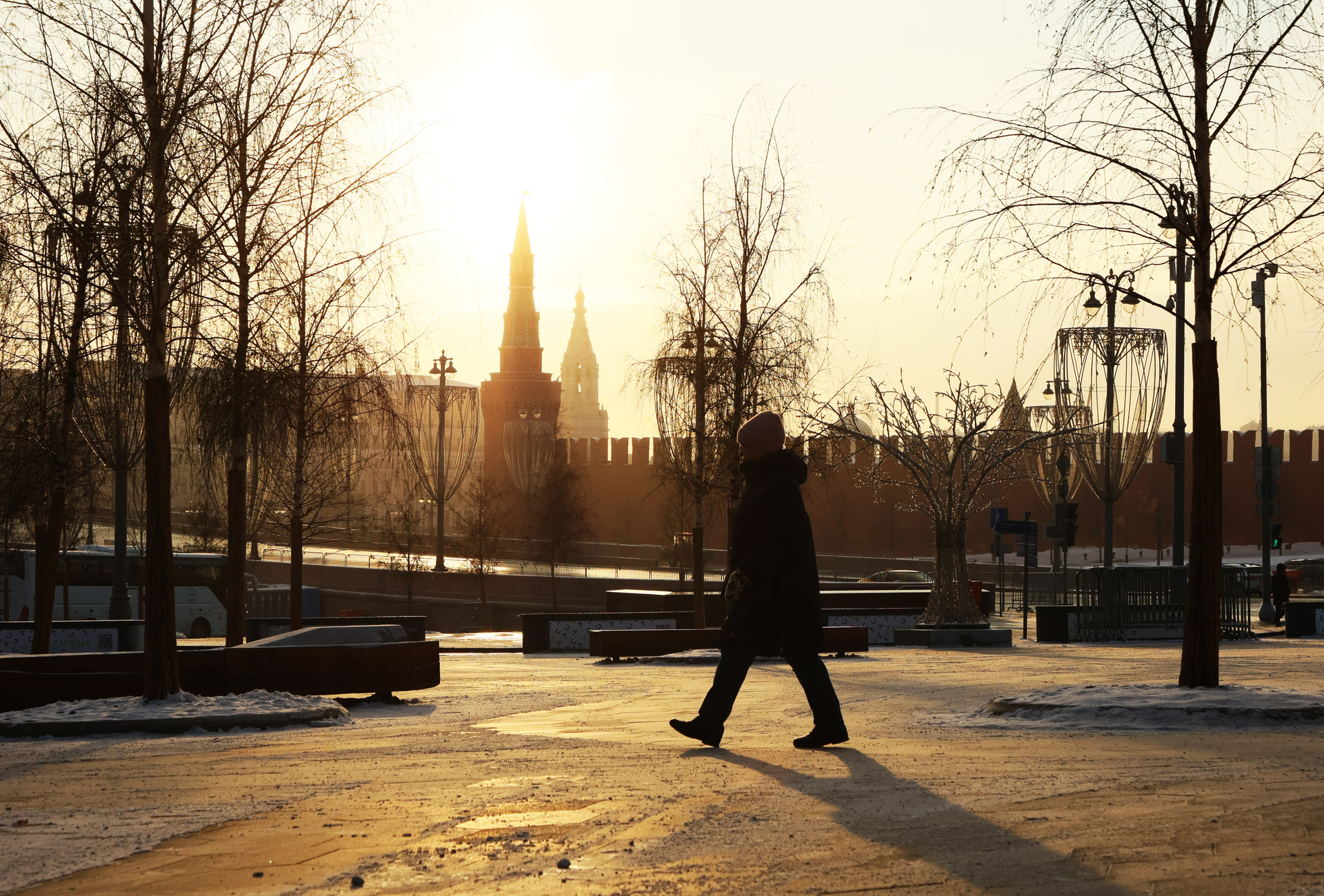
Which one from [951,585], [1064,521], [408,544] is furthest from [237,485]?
[408,544]

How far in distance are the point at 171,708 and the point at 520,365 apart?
4437 inches

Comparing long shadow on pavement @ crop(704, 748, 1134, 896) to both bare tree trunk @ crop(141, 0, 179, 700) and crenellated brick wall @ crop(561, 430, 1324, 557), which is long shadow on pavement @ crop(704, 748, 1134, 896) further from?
crenellated brick wall @ crop(561, 430, 1324, 557)

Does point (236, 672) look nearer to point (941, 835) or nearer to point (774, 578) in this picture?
point (774, 578)

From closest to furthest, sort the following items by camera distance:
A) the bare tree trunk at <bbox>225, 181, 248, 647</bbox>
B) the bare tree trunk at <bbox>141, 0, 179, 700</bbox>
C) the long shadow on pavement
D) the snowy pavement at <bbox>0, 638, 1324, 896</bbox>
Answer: the long shadow on pavement, the snowy pavement at <bbox>0, 638, 1324, 896</bbox>, the bare tree trunk at <bbox>141, 0, 179, 700</bbox>, the bare tree trunk at <bbox>225, 181, 248, 647</bbox>

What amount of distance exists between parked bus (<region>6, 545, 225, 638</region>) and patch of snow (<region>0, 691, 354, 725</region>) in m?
27.9

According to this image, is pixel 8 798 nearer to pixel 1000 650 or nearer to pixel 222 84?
pixel 222 84

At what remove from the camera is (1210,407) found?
383 inches

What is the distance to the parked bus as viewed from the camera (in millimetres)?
37125

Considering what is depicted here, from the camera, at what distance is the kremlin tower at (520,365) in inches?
4532

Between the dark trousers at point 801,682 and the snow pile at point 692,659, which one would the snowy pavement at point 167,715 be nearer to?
the dark trousers at point 801,682

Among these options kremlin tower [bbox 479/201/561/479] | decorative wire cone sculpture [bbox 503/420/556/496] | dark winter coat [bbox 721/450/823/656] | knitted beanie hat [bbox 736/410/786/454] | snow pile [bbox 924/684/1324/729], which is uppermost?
kremlin tower [bbox 479/201/561/479]

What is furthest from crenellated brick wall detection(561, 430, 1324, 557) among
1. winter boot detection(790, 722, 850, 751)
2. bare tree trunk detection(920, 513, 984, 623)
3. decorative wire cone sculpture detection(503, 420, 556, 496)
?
winter boot detection(790, 722, 850, 751)

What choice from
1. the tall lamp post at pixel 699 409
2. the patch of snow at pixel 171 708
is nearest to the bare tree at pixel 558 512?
the tall lamp post at pixel 699 409

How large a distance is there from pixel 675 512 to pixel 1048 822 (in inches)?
2196
